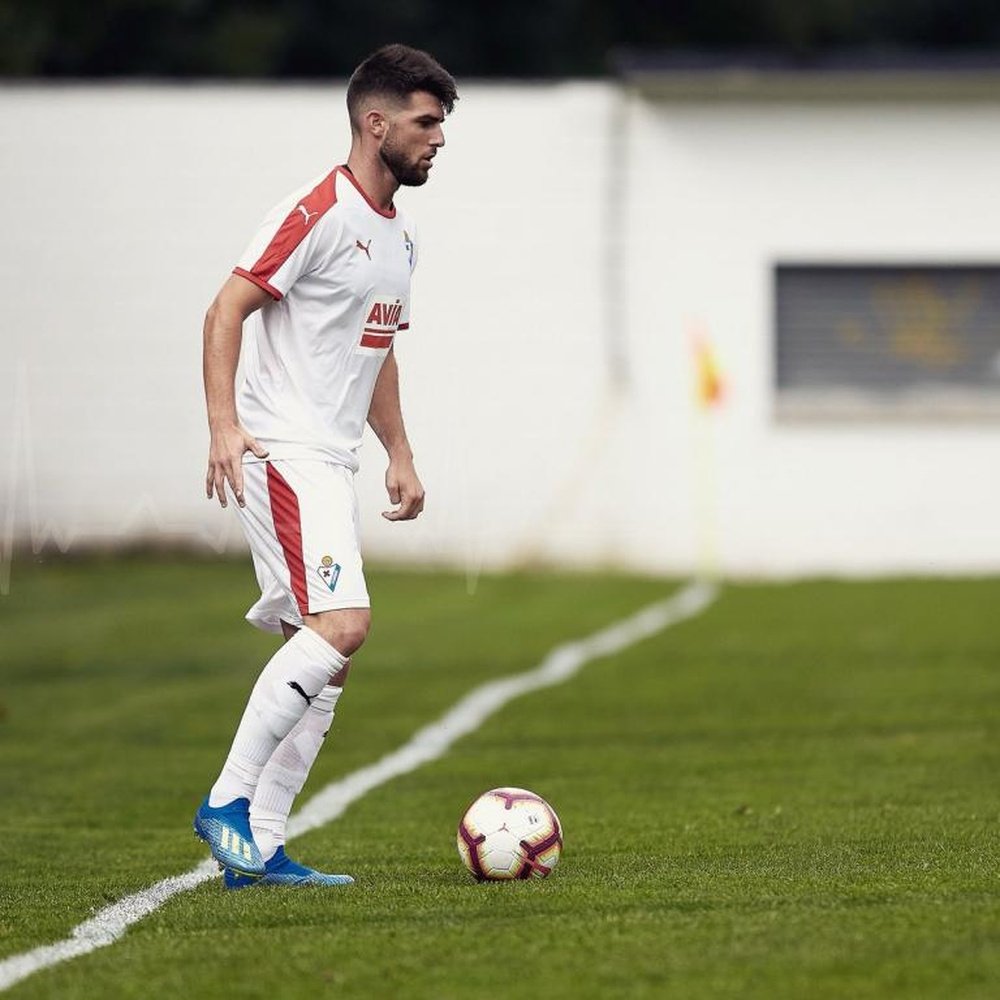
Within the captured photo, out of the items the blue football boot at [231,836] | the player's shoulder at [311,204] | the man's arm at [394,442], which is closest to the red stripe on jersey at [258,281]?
the player's shoulder at [311,204]

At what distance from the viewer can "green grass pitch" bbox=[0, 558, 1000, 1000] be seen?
17.4 feet

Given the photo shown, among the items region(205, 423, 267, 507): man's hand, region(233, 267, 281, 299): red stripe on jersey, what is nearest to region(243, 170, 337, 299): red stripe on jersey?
region(233, 267, 281, 299): red stripe on jersey

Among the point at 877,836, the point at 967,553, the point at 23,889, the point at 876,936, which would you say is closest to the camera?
the point at 876,936

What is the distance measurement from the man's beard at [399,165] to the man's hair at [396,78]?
0.33ft

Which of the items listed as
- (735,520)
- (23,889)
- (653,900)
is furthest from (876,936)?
(735,520)

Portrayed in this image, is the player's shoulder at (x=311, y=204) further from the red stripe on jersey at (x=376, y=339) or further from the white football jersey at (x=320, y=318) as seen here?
the red stripe on jersey at (x=376, y=339)

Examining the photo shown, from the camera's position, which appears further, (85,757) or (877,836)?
(85,757)

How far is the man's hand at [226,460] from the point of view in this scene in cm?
642

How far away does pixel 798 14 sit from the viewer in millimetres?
38156

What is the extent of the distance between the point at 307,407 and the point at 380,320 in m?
0.36

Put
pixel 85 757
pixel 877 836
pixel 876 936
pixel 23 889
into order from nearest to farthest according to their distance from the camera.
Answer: pixel 876 936 < pixel 23 889 < pixel 877 836 < pixel 85 757

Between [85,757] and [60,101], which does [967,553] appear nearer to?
[60,101]

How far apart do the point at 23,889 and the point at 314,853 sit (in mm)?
1061

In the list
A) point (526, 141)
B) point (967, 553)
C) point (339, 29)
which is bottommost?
point (967, 553)
